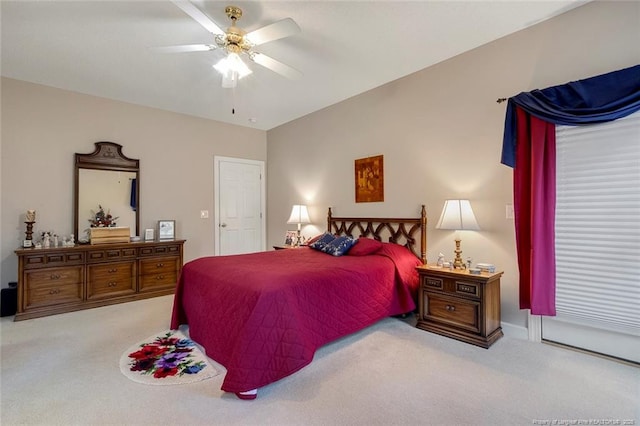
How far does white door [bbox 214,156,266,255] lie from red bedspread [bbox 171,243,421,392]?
2.26 meters

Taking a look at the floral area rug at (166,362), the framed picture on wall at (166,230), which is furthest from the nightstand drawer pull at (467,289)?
the framed picture on wall at (166,230)

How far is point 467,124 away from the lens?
10.3 feet

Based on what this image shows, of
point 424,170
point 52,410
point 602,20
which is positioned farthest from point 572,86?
point 52,410

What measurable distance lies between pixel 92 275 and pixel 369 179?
3745 mm

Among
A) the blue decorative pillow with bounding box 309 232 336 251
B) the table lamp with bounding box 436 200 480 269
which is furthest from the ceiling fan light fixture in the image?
the table lamp with bounding box 436 200 480 269

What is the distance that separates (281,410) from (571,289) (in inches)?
97.4

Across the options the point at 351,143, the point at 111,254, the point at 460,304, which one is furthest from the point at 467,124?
the point at 111,254

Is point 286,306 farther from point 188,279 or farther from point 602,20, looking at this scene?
point 602,20

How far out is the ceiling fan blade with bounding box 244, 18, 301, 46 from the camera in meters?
2.09

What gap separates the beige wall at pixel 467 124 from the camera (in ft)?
8.00

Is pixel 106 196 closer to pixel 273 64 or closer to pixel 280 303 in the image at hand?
pixel 273 64

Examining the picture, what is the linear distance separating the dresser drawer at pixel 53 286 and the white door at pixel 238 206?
1986 millimetres

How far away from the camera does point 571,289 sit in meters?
2.49

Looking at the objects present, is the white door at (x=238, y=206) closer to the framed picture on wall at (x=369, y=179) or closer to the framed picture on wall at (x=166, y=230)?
the framed picture on wall at (x=166, y=230)
